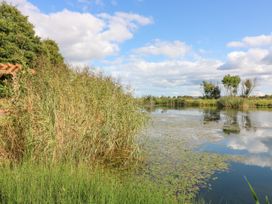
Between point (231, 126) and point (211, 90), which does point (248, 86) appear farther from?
point (231, 126)

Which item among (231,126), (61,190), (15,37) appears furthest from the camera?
(15,37)

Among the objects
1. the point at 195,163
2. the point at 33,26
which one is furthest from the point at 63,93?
the point at 33,26

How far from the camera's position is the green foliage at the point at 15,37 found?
780 inches

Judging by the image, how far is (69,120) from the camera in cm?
616

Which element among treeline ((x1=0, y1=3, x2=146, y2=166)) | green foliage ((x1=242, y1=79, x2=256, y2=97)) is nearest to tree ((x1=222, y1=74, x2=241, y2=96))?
green foliage ((x1=242, y1=79, x2=256, y2=97))

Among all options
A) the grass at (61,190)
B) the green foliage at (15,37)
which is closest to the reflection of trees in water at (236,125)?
the grass at (61,190)

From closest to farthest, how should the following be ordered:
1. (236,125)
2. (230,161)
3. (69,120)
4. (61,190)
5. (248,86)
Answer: (61,190), (69,120), (230,161), (236,125), (248,86)

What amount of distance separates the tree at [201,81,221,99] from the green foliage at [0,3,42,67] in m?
39.4

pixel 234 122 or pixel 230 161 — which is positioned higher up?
pixel 234 122

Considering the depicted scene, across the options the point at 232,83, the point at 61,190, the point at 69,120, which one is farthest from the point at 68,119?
the point at 232,83

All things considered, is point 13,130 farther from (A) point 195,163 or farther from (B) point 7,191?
(A) point 195,163

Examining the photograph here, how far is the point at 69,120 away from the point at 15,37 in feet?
55.5

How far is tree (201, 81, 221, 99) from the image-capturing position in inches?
2229

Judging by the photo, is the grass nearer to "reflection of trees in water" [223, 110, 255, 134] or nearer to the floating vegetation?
the floating vegetation
